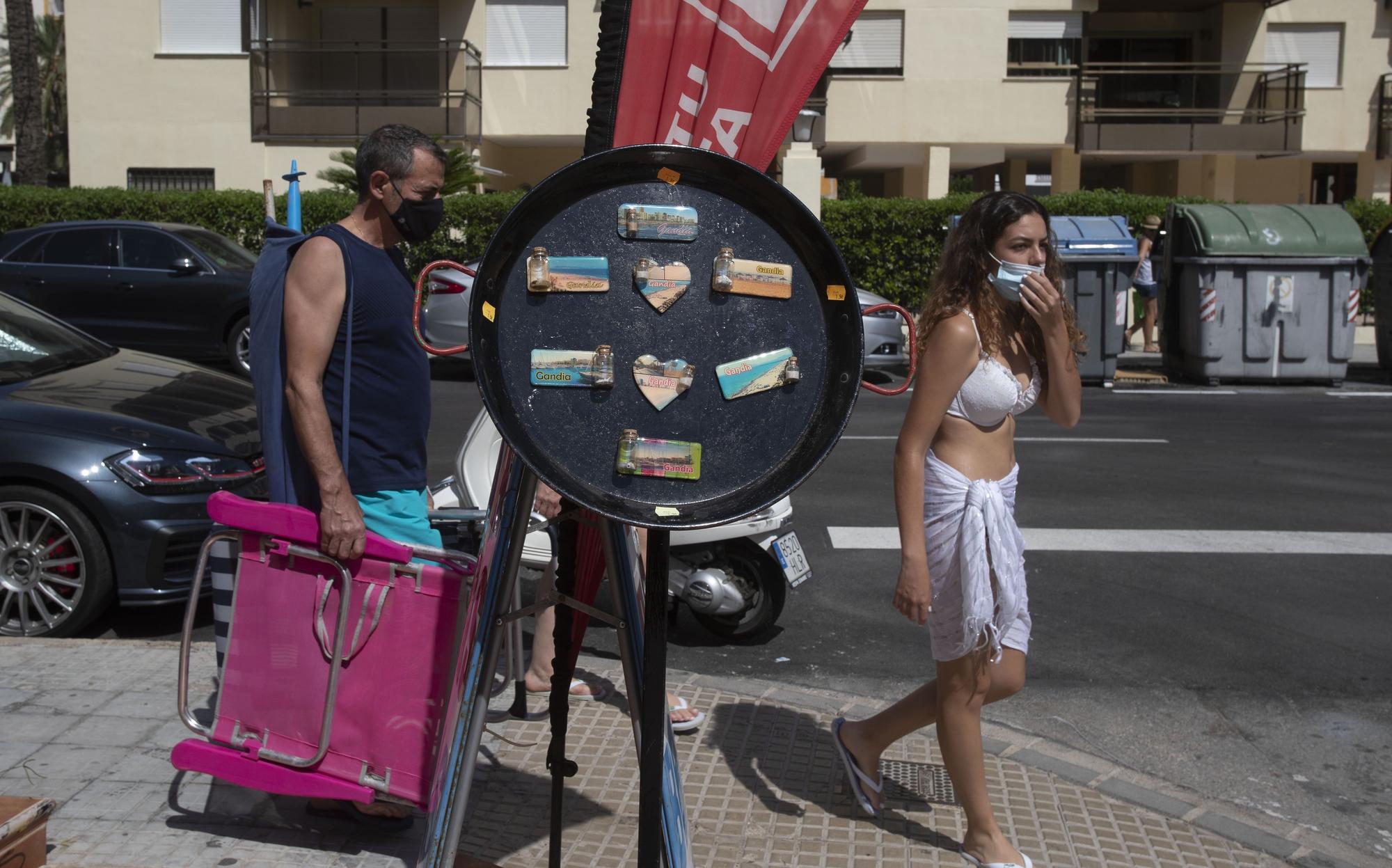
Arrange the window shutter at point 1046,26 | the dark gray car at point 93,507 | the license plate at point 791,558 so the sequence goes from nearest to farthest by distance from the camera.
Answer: the dark gray car at point 93,507
the license plate at point 791,558
the window shutter at point 1046,26

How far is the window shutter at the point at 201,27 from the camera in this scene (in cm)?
2756

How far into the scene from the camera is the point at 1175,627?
248 inches

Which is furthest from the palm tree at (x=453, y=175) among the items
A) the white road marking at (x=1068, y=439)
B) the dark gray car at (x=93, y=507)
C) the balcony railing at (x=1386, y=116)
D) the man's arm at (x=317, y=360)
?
the balcony railing at (x=1386, y=116)

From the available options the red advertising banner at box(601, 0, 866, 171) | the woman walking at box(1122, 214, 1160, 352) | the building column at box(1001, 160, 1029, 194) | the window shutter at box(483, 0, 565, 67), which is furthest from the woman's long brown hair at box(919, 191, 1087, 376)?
the building column at box(1001, 160, 1029, 194)

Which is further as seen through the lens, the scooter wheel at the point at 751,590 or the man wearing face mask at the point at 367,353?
the scooter wheel at the point at 751,590

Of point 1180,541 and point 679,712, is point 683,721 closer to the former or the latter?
point 679,712

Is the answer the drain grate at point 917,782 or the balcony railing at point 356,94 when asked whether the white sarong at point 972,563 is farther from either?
the balcony railing at point 356,94

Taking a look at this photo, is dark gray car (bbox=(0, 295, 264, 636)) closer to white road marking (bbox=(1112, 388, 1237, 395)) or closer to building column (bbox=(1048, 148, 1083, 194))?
white road marking (bbox=(1112, 388, 1237, 395))

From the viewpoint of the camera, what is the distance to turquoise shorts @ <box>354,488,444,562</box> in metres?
3.76

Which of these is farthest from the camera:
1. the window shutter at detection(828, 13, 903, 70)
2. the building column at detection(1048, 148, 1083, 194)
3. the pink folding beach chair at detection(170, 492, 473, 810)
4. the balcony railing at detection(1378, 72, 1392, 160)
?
the building column at detection(1048, 148, 1083, 194)

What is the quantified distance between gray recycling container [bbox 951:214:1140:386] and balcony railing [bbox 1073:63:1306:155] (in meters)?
14.0

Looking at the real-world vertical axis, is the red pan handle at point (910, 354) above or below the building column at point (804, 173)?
below

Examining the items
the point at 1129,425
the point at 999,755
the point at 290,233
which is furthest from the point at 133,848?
the point at 1129,425

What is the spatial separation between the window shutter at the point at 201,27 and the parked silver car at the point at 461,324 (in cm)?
1440
